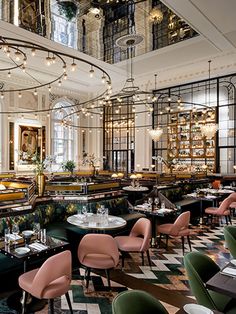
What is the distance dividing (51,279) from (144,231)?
1950 mm

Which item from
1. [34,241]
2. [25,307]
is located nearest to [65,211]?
[34,241]

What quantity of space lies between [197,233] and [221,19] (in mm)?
5499

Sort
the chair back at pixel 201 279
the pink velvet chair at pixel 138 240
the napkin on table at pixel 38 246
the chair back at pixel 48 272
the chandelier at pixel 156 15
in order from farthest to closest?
the chandelier at pixel 156 15, the pink velvet chair at pixel 138 240, the napkin on table at pixel 38 246, the chair back at pixel 48 272, the chair back at pixel 201 279

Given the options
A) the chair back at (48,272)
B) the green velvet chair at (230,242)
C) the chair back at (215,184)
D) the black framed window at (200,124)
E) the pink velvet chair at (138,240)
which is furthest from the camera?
the black framed window at (200,124)

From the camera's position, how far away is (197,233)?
21.1 ft

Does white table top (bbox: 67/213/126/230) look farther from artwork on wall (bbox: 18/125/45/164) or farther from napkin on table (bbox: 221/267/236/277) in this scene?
artwork on wall (bbox: 18/125/45/164)

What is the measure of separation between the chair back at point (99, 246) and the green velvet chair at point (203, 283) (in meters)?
1.29

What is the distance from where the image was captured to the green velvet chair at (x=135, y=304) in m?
1.68

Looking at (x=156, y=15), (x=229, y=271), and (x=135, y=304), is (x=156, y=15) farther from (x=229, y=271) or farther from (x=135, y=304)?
(x=135, y=304)

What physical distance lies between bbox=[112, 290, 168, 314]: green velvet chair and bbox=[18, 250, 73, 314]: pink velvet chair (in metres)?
1.09

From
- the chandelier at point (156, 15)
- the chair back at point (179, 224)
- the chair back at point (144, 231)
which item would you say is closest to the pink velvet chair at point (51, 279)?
the chair back at point (144, 231)

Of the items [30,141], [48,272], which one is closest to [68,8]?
[30,141]

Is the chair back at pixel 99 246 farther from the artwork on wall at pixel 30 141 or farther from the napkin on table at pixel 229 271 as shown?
the artwork on wall at pixel 30 141

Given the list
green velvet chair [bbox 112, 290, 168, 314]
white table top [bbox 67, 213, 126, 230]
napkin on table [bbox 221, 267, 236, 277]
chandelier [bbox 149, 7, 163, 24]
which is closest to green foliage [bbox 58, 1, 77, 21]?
chandelier [bbox 149, 7, 163, 24]
